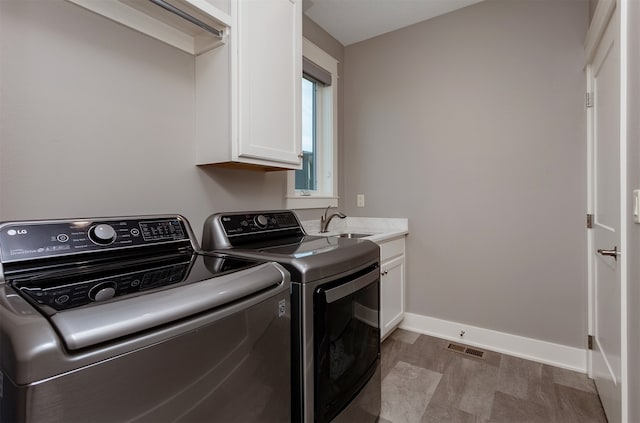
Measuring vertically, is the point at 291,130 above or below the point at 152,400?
above

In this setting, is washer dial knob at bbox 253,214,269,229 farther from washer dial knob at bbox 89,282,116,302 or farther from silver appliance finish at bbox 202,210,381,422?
washer dial knob at bbox 89,282,116,302

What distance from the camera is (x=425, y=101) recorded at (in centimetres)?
258

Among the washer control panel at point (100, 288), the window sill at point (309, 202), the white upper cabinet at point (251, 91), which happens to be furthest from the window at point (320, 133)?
the washer control panel at point (100, 288)

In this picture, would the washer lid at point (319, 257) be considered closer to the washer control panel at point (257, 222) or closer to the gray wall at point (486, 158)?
the washer control panel at point (257, 222)

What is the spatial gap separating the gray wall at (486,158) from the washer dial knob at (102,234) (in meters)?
2.14

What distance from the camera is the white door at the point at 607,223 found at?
1370mm

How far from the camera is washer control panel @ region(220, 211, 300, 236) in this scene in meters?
1.51

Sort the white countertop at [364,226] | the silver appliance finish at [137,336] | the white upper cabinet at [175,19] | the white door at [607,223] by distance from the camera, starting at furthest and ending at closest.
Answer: the white countertop at [364,226] < the white door at [607,223] < the white upper cabinet at [175,19] < the silver appliance finish at [137,336]

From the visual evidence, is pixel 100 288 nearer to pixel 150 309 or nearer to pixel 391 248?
pixel 150 309

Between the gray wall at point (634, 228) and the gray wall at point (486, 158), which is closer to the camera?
the gray wall at point (634, 228)

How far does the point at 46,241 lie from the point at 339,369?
111 cm

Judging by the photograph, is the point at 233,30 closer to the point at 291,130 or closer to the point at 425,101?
the point at 291,130

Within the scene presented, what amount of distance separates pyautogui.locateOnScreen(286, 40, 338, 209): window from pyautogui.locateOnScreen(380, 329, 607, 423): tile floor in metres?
1.38

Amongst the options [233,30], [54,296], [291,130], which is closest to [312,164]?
[291,130]
